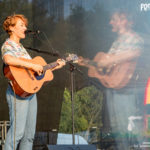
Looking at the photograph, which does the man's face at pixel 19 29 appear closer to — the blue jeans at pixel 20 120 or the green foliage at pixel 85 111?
the blue jeans at pixel 20 120

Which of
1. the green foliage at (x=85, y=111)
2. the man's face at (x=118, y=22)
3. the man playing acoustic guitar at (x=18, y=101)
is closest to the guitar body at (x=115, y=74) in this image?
the green foliage at (x=85, y=111)

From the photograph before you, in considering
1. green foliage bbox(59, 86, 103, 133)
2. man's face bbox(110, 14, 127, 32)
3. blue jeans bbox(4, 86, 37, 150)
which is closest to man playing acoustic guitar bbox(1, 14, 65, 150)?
blue jeans bbox(4, 86, 37, 150)

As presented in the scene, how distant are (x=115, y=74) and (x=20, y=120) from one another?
7.66 ft

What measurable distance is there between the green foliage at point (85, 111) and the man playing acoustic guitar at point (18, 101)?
76.5 inches

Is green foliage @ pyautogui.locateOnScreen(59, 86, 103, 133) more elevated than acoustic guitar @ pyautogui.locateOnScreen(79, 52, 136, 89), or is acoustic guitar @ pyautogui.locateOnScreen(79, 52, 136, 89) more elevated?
acoustic guitar @ pyautogui.locateOnScreen(79, 52, 136, 89)

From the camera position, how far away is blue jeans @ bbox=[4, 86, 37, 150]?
210cm

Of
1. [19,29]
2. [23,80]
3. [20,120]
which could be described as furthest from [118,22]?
[20,120]

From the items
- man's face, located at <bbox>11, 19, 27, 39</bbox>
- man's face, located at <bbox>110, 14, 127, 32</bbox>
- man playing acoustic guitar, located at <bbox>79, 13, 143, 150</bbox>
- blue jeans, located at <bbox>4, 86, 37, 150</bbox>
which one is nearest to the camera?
blue jeans, located at <bbox>4, 86, 37, 150</bbox>

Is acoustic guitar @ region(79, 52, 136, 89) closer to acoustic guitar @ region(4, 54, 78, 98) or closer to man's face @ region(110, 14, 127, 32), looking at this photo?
man's face @ region(110, 14, 127, 32)

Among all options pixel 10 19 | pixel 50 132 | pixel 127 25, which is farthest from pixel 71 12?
pixel 10 19

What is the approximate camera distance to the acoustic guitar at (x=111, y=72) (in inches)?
164

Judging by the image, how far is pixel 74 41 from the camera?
438cm

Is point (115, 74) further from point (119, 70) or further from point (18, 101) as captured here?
point (18, 101)

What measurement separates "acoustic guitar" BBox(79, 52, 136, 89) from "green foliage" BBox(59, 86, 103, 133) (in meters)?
0.19
